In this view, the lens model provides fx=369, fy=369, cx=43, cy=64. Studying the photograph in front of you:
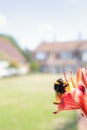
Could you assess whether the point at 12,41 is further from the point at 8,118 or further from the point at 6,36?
the point at 8,118

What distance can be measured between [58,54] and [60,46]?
32.8 inches

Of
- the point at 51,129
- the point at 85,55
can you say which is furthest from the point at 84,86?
the point at 85,55

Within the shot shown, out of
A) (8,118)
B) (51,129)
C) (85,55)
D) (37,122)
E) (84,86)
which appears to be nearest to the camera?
(84,86)

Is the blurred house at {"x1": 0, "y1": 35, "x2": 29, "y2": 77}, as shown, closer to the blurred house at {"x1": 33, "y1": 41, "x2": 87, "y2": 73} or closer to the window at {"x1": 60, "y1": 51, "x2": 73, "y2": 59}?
the blurred house at {"x1": 33, "y1": 41, "x2": 87, "y2": 73}

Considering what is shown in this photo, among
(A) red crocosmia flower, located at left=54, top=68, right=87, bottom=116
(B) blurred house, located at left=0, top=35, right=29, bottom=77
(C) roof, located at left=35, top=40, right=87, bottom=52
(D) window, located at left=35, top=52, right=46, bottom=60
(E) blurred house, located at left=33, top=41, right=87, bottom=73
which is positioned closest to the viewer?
(A) red crocosmia flower, located at left=54, top=68, right=87, bottom=116

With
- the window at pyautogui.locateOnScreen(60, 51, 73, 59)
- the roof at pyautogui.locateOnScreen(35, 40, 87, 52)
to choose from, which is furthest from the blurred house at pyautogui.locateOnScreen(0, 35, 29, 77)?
the window at pyautogui.locateOnScreen(60, 51, 73, 59)

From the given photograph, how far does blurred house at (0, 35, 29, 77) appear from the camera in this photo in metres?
25.3

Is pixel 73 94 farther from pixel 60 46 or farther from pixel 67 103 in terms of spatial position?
pixel 60 46

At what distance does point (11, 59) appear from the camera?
28641 millimetres

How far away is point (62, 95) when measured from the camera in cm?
67

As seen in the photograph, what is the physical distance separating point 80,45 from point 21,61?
5.75 m

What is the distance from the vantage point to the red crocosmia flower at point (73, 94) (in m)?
0.62

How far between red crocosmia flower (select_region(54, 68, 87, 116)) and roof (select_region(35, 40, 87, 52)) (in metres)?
31.9

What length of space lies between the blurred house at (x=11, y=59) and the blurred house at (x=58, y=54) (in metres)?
1.81
